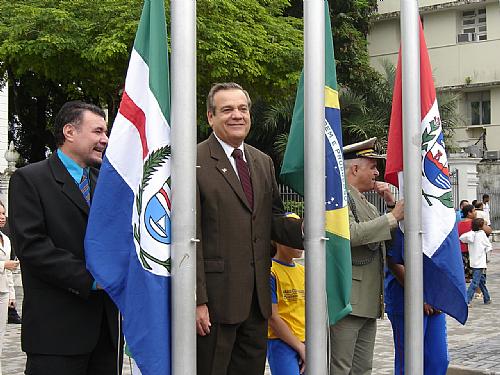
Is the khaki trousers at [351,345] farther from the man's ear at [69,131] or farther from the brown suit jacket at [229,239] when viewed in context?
the man's ear at [69,131]

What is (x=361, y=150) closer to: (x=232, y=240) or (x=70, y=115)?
(x=232, y=240)

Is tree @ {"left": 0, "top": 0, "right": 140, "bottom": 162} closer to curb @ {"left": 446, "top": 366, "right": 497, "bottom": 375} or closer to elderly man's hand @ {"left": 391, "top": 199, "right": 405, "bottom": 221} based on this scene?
curb @ {"left": 446, "top": 366, "right": 497, "bottom": 375}

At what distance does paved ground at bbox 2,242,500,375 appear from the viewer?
8.28 meters

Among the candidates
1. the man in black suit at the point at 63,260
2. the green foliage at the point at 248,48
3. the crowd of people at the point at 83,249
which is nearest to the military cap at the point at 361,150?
the crowd of people at the point at 83,249

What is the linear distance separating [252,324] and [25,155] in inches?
1192

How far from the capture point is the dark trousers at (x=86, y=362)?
4020 mm

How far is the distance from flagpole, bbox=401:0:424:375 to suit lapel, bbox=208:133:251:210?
103 centimetres

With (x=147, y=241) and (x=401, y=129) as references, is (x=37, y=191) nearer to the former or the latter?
(x=147, y=241)

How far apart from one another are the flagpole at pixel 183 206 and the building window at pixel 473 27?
34645 millimetres

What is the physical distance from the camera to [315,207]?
402 centimetres

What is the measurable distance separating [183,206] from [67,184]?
86 centimetres

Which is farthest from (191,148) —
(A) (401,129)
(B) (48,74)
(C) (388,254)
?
(B) (48,74)

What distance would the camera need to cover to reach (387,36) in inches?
1508

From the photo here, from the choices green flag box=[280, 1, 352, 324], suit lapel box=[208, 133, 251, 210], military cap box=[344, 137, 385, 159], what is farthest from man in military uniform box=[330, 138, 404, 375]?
suit lapel box=[208, 133, 251, 210]
